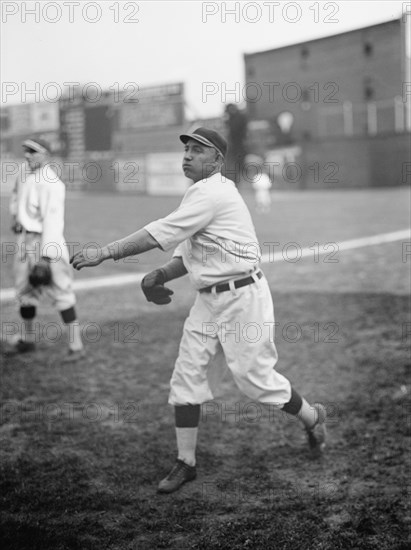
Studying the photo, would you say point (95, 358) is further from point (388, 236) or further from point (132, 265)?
point (388, 236)

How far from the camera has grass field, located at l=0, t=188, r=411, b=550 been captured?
3.27 meters

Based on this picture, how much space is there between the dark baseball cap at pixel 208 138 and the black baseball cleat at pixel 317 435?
167 cm

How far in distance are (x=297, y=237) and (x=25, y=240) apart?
423 inches

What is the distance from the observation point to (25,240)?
6.20 metres

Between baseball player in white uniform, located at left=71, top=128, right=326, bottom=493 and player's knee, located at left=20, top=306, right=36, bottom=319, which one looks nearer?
baseball player in white uniform, located at left=71, top=128, right=326, bottom=493

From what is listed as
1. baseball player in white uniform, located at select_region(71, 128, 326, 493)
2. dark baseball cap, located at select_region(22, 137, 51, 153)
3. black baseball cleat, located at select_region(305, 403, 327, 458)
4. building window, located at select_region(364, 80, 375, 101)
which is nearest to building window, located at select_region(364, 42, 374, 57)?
building window, located at select_region(364, 80, 375, 101)

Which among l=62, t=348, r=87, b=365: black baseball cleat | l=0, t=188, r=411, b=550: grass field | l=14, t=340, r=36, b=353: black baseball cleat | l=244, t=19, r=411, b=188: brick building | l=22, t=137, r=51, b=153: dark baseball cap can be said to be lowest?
l=0, t=188, r=411, b=550: grass field

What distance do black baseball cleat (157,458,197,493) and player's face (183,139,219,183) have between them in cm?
152

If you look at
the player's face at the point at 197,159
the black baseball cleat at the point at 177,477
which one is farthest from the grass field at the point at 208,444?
the player's face at the point at 197,159

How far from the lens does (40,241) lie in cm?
597

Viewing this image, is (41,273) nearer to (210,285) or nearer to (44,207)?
(44,207)

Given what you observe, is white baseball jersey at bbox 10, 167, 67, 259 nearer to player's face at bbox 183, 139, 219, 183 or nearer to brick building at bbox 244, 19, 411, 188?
player's face at bbox 183, 139, 219, 183

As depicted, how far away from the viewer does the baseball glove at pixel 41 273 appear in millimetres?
5812

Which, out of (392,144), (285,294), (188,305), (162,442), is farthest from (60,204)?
(392,144)
